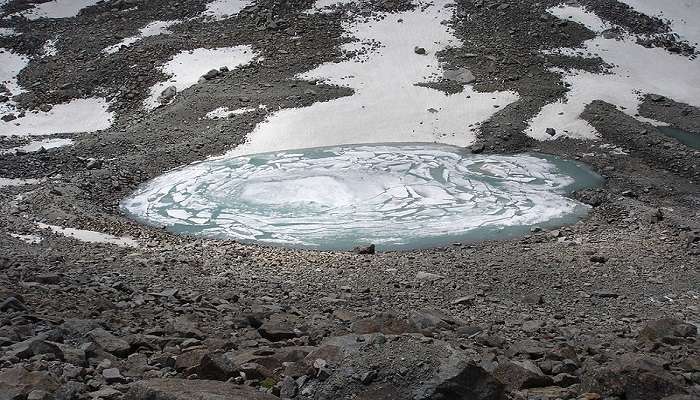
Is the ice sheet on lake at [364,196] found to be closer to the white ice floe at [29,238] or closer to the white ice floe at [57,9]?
the white ice floe at [29,238]

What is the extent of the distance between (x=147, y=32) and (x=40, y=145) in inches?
527

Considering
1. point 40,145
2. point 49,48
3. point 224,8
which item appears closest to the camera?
point 40,145

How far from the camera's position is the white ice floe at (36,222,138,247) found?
56.7ft

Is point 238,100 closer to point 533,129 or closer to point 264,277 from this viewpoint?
point 533,129

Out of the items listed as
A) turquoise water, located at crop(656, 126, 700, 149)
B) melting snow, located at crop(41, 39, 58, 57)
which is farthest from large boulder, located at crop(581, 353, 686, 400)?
melting snow, located at crop(41, 39, 58, 57)

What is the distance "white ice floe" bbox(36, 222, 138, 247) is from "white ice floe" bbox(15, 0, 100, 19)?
104 feet

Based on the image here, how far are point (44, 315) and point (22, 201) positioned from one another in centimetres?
1370

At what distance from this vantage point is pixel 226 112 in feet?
102

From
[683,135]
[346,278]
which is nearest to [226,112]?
[346,278]

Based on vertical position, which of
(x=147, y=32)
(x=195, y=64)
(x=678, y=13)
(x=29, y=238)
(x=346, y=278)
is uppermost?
(x=678, y=13)

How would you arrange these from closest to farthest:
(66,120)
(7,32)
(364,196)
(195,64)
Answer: (364,196), (66,120), (195,64), (7,32)

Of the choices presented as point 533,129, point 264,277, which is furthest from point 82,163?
point 533,129

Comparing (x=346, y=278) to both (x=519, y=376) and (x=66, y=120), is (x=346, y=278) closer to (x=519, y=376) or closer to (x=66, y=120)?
(x=519, y=376)

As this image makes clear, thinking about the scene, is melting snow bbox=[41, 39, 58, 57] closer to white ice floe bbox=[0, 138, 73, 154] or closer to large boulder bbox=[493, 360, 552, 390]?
A: white ice floe bbox=[0, 138, 73, 154]
